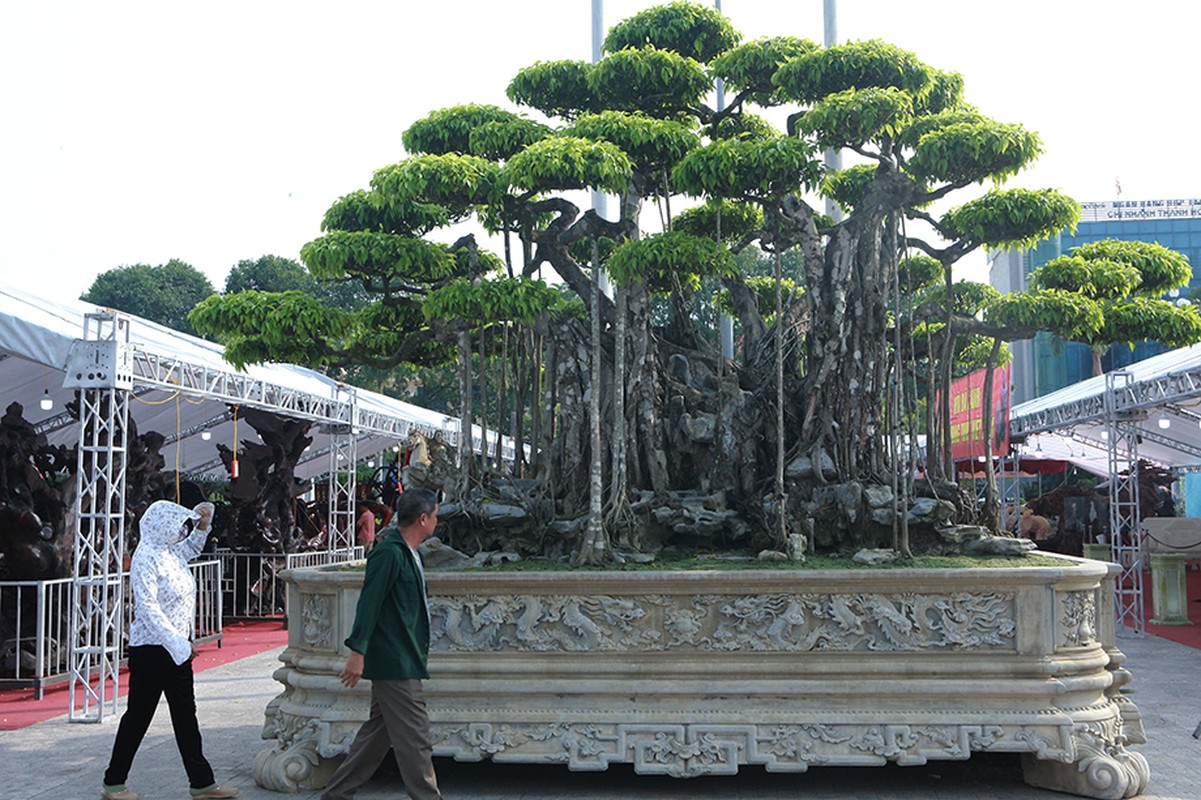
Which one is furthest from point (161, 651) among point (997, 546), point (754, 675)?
point (997, 546)

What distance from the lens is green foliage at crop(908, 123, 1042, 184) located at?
6.54m

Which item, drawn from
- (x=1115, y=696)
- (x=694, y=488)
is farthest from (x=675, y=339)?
(x=1115, y=696)

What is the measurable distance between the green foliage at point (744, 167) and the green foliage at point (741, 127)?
5.22 feet

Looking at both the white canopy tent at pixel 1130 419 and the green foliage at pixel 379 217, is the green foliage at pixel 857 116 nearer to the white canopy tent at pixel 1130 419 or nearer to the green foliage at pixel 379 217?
the green foliage at pixel 379 217

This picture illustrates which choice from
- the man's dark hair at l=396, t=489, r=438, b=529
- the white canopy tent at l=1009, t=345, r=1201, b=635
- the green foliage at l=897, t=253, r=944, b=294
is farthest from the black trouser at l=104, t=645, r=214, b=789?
the white canopy tent at l=1009, t=345, r=1201, b=635

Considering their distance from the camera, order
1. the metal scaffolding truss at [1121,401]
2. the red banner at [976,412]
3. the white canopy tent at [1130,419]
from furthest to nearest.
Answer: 1. the red banner at [976,412]
2. the white canopy tent at [1130,419]
3. the metal scaffolding truss at [1121,401]

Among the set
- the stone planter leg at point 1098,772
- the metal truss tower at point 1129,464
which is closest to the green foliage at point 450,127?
the stone planter leg at point 1098,772

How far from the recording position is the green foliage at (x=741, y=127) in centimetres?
834

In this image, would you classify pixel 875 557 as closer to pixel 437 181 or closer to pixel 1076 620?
pixel 1076 620

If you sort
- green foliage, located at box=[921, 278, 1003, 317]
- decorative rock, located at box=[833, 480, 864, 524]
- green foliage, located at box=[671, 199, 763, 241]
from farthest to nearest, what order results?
1. green foliage, located at box=[921, 278, 1003, 317]
2. green foliage, located at box=[671, 199, 763, 241]
3. decorative rock, located at box=[833, 480, 864, 524]

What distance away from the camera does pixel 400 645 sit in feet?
14.3

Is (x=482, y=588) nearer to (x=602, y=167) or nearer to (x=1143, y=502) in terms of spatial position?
(x=602, y=167)

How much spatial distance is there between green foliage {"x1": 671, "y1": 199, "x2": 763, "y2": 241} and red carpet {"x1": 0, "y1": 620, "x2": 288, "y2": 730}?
5.65 meters

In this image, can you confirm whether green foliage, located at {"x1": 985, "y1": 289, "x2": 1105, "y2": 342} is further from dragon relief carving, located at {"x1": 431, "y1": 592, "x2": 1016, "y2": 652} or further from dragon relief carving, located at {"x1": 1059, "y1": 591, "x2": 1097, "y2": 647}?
dragon relief carving, located at {"x1": 431, "y1": 592, "x2": 1016, "y2": 652}
